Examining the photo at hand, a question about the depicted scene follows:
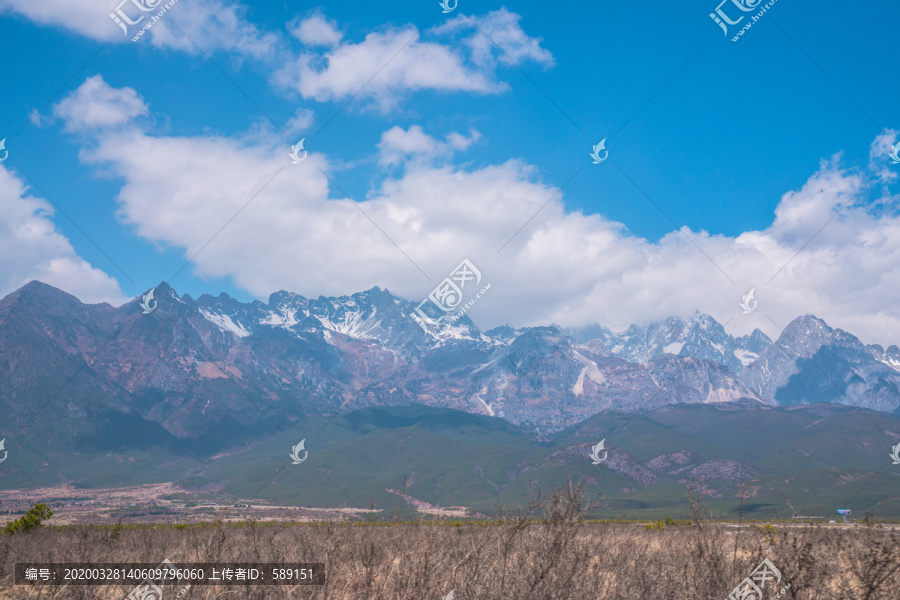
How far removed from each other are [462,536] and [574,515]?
9165mm

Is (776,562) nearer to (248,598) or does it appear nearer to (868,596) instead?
(868,596)

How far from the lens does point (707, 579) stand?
53.2 ft

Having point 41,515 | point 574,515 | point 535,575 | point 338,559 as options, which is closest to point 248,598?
point 338,559

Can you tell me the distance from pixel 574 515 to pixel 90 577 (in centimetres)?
1636

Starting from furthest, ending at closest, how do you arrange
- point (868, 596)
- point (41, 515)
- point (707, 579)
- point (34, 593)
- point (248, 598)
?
point (41, 515) < point (34, 593) < point (707, 579) < point (248, 598) < point (868, 596)

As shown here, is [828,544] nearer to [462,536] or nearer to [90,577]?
[462,536]

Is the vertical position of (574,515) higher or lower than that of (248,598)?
higher

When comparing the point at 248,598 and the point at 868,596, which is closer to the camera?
the point at 868,596

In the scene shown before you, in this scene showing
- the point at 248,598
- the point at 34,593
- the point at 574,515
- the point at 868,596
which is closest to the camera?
the point at 574,515

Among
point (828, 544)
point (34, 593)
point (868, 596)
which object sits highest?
point (828, 544)

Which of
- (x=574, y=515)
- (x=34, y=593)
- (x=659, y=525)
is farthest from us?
(x=659, y=525)

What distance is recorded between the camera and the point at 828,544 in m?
14.7

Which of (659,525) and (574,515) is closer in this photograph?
(574,515)

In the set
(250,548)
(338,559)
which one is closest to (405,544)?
(338,559)
